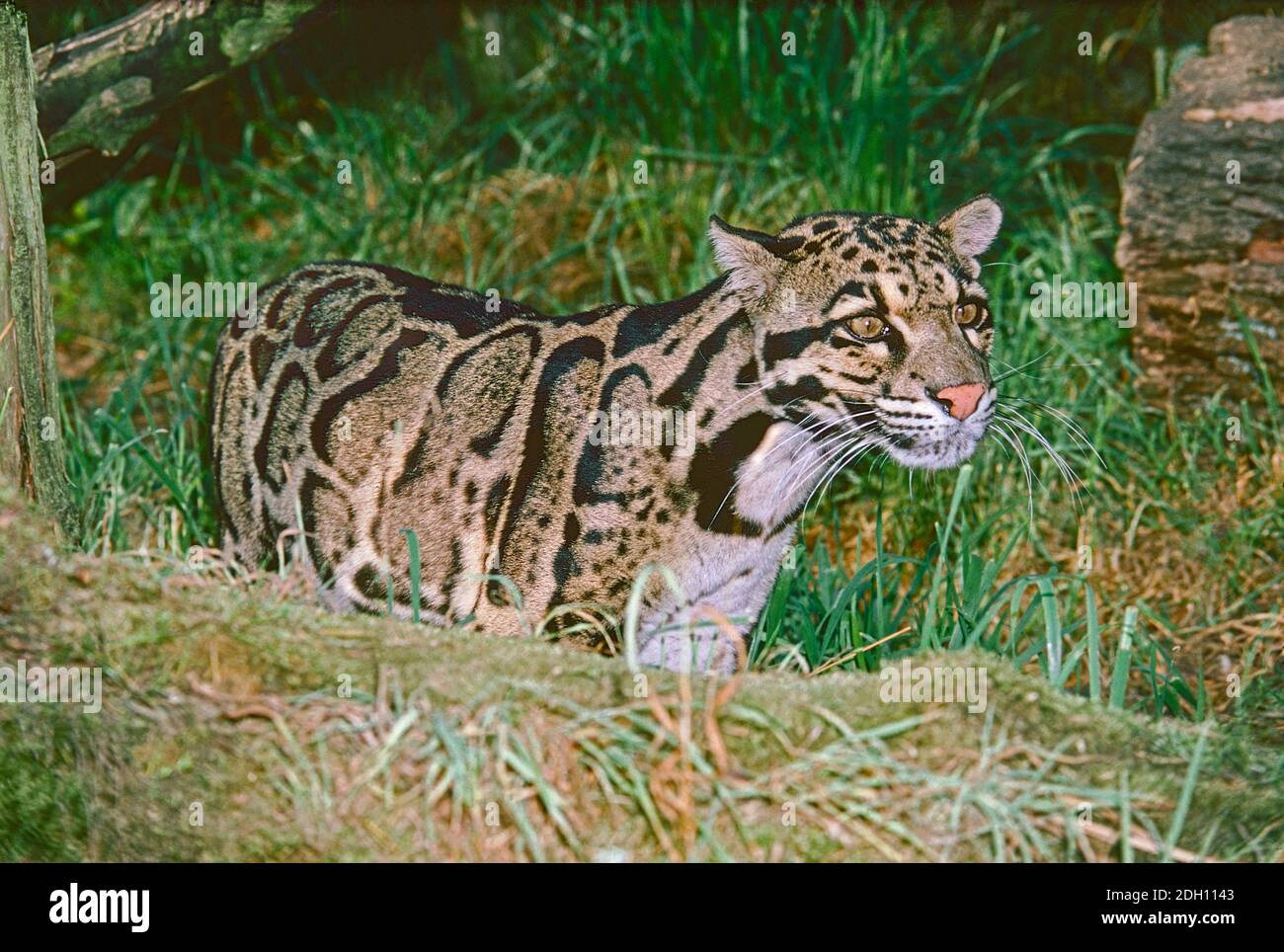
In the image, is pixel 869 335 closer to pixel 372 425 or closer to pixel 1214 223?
pixel 372 425

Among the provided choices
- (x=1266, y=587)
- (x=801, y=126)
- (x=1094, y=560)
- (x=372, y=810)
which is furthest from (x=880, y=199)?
(x=372, y=810)

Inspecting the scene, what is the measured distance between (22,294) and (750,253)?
2302 mm

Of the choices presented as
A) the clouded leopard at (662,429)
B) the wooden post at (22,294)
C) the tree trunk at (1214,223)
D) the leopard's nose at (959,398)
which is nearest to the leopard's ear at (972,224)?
the clouded leopard at (662,429)

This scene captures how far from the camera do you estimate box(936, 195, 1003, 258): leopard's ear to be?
16.5 ft

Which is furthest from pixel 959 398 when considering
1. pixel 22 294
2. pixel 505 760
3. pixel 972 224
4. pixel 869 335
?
pixel 22 294

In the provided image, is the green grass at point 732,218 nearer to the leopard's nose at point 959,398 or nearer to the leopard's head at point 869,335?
the leopard's head at point 869,335

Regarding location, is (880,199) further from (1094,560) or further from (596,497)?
(596,497)

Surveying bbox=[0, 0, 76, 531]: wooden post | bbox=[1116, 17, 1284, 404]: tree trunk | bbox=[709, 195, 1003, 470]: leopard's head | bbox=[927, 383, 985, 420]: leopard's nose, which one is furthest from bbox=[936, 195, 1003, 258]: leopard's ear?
bbox=[0, 0, 76, 531]: wooden post

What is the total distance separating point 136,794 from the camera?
3.81 m

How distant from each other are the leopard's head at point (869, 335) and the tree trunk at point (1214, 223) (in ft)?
7.72

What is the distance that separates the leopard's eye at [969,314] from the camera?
4.78 m

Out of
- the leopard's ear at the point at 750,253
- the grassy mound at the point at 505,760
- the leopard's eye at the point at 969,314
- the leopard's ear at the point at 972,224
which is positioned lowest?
the grassy mound at the point at 505,760

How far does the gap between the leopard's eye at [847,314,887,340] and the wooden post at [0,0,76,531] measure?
2597 millimetres

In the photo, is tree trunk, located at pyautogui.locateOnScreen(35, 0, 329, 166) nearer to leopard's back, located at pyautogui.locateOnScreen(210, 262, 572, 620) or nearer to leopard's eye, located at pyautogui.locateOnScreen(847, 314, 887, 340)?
leopard's back, located at pyautogui.locateOnScreen(210, 262, 572, 620)
